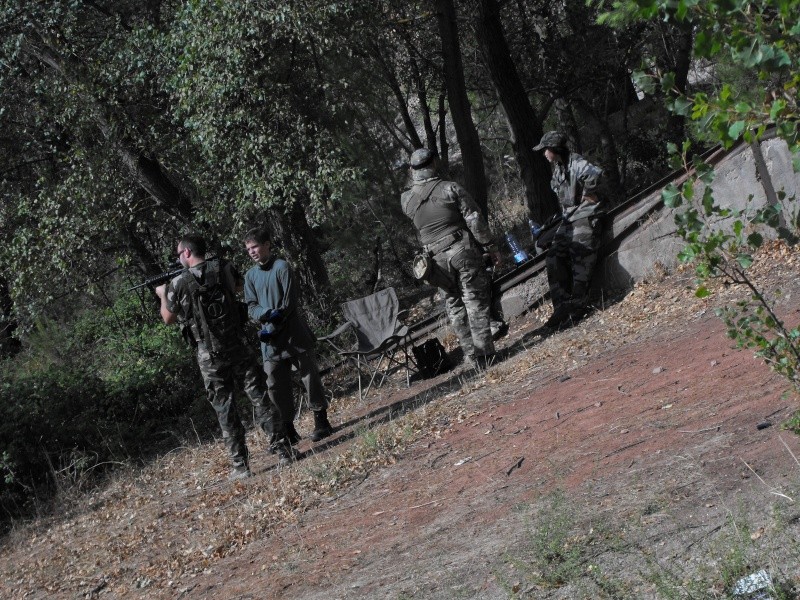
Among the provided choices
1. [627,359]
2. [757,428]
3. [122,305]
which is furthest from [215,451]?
[122,305]

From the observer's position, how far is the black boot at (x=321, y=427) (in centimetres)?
958

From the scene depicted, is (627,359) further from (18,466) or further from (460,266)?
(18,466)

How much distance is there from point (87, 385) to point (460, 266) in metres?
5.17

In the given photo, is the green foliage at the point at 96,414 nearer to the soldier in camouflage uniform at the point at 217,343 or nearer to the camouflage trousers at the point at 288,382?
the camouflage trousers at the point at 288,382

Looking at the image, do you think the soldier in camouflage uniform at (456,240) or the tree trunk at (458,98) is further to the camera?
the tree trunk at (458,98)

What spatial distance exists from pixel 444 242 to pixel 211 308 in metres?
2.68

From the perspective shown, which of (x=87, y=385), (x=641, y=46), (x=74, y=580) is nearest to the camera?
(x=74, y=580)

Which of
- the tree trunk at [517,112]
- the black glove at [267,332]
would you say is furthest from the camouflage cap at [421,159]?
the tree trunk at [517,112]

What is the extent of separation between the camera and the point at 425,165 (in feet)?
33.0

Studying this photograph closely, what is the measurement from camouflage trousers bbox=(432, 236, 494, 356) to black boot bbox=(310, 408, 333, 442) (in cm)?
169

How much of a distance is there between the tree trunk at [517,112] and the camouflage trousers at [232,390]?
6680mm

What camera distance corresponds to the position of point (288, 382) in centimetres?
931

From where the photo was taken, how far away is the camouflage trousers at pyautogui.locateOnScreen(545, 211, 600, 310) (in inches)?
420

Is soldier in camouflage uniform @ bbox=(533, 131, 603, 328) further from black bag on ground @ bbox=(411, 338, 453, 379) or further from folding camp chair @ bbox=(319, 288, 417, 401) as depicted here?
folding camp chair @ bbox=(319, 288, 417, 401)
